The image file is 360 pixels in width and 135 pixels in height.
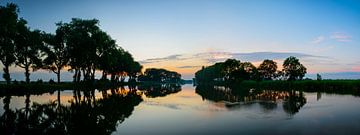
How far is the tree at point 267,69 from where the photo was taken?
500 ft

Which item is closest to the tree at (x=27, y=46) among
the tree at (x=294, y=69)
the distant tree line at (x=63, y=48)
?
the distant tree line at (x=63, y=48)

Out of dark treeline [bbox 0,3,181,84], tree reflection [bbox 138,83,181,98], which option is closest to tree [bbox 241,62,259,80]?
tree reflection [bbox 138,83,181,98]

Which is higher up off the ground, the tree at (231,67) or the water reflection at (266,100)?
the tree at (231,67)

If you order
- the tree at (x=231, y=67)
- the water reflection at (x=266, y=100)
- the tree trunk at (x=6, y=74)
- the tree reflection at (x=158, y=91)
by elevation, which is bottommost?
the tree reflection at (x=158, y=91)

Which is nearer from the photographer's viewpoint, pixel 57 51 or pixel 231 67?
pixel 57 51

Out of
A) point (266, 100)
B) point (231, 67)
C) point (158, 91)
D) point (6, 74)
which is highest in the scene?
point (231, 67)

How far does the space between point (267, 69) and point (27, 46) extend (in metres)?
111

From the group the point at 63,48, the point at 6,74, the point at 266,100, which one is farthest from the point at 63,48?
the point at 266,100

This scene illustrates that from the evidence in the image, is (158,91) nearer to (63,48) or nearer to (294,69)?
(63,48)

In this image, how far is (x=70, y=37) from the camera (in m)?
75.0

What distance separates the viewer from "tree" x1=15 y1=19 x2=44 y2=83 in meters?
64.9

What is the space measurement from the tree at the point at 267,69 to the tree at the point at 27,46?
106m

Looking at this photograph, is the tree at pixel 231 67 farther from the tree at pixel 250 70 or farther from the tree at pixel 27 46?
the tree at pixel 27 46

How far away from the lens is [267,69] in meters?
154
